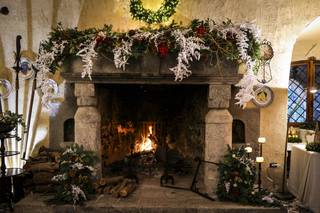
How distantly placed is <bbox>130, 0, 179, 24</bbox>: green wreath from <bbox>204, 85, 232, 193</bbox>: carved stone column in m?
1.22

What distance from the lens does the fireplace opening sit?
3.81 metres

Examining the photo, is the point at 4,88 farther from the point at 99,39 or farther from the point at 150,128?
the point at 150,128

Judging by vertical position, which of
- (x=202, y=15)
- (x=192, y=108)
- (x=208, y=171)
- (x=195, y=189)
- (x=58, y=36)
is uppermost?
(x=202, y=15)

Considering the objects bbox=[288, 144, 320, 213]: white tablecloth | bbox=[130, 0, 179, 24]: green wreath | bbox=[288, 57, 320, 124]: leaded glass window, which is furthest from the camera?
bbox=[288, 57, 320, 124]: leaded glass window

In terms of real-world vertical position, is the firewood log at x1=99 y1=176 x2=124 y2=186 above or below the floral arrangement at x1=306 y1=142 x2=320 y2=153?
below

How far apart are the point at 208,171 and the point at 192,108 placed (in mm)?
1032

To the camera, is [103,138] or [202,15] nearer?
[103,138]

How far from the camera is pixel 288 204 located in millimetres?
3572

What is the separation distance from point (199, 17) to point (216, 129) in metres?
1.72

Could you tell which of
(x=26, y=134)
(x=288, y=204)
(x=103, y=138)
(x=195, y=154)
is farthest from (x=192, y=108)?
(x=26, y=134)

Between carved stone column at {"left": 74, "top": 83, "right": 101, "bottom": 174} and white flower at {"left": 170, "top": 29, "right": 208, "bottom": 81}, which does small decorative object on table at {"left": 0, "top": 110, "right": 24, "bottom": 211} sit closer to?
carved stone column at {"left": 74, "top": 83, "right": 101, "bottom": 174}

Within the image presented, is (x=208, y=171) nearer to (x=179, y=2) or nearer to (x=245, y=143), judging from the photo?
(x=245, y=143)

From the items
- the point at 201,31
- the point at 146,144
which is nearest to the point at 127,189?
the point at 146,144

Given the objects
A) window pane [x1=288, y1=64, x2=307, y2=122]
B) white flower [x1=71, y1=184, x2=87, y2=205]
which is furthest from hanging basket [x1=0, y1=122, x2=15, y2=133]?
window pane [x1=288, y1=64, x2=307, y2=122]
